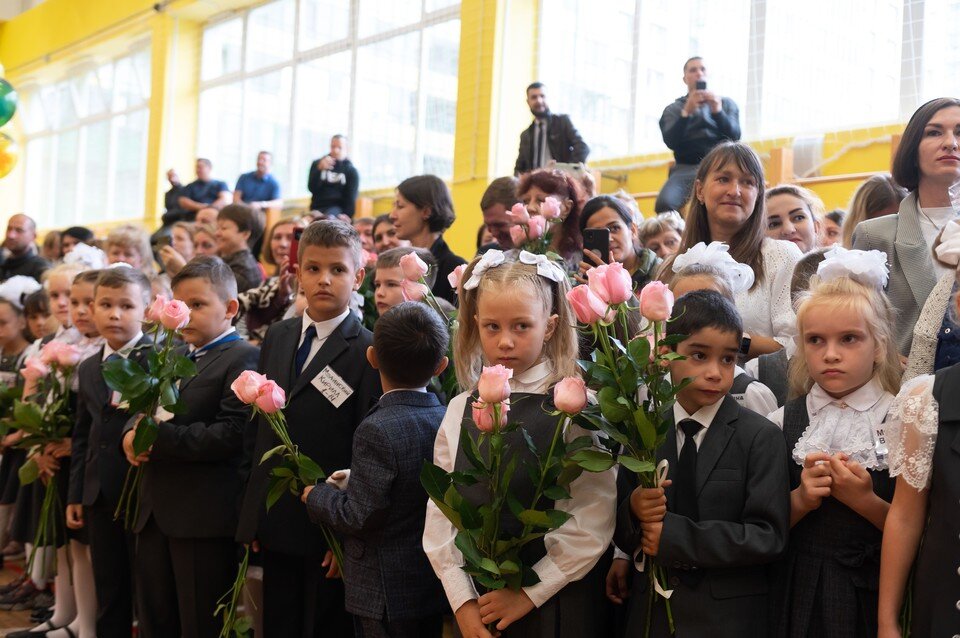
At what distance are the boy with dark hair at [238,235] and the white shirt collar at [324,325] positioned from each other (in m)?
1.79

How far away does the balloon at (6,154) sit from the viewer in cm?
714

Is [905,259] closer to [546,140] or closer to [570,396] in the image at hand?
[570,396]

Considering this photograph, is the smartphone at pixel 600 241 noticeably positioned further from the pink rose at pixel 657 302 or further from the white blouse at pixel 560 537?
the pink rose at pixel 657 302

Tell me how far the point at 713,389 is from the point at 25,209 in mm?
17514

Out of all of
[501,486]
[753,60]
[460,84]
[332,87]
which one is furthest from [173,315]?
[332,87]

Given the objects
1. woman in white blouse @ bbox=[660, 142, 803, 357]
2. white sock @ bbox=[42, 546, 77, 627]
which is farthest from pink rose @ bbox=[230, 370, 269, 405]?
white sock @ bbox=[42, 546, 77, 627]

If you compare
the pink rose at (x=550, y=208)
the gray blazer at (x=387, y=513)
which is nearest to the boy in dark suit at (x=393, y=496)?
the gray blazer at (x=387, y=513)

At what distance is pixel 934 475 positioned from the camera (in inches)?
67.9

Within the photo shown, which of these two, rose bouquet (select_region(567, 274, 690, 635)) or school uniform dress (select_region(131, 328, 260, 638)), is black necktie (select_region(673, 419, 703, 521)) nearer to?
rose bouquet (select_region(567, 274, 690, 635))

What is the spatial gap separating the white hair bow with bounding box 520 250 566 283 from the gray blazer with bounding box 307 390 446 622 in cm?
46

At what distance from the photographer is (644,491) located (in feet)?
6.18

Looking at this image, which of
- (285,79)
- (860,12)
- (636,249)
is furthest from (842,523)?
(285,79)

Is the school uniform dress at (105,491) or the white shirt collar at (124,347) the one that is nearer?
the school uniform dress at (105,491)

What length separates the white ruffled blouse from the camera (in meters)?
1.89
